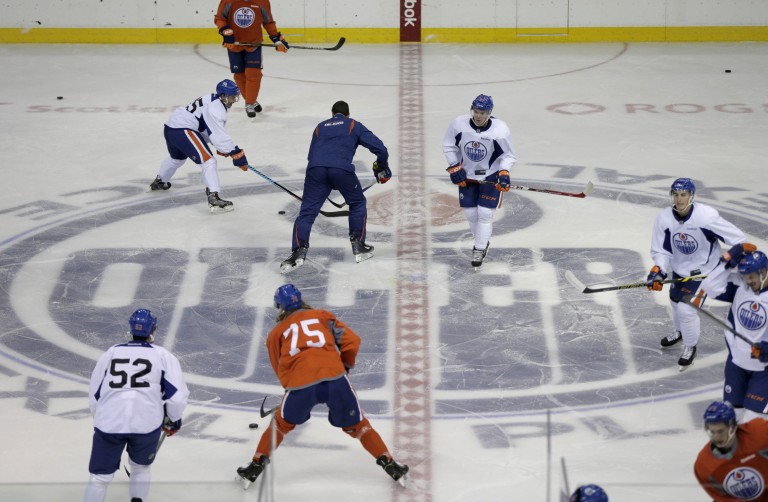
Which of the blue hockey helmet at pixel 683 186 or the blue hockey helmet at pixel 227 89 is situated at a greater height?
the blue hockey helmet at pixel 227 89

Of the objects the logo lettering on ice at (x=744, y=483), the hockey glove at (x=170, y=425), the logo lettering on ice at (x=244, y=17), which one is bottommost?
the hockey glove at (x=170, y=425)

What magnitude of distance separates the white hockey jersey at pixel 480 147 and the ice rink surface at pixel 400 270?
56 cm

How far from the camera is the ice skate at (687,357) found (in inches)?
228

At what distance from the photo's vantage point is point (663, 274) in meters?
5.55

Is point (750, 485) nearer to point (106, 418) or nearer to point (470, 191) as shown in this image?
point (106, 418)

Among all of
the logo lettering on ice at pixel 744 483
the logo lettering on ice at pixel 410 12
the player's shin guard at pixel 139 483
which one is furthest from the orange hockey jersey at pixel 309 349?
the logo lettering on ice at pixel 410 12

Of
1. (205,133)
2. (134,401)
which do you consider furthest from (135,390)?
(205,133)

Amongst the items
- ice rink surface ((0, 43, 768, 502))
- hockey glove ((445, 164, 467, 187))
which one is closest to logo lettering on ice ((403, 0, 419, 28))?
ice rink surface ((0, 43, 768, 502))

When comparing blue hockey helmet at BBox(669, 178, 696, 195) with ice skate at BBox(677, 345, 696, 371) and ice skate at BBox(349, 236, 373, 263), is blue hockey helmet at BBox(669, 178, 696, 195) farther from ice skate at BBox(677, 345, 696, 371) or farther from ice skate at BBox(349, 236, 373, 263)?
ice skate at BBox(349, 236, 373, 263)

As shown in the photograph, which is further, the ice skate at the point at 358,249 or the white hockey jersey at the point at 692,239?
the ice skate at the point at 358,249

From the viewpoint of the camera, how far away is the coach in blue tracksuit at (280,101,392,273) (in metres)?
7.06

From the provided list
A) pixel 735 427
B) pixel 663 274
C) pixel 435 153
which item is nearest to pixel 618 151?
pixel 435 153

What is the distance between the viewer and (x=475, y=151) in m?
7.02

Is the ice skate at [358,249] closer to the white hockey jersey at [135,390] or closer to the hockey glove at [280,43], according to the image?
the white hockey jersey at [135,390]
